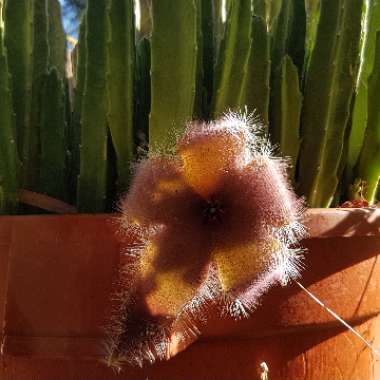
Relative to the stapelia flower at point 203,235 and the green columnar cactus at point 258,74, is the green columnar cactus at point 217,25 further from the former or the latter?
the stapelia flower at point 203,235

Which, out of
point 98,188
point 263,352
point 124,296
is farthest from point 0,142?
point 263,352

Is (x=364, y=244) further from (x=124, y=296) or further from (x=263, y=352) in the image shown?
(x=124, y=296)

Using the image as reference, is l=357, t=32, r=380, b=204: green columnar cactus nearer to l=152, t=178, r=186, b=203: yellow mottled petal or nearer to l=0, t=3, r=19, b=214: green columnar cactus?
l=152, t=178, r=186, b=203: yellow mottled petal

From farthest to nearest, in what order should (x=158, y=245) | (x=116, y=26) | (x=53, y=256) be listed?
1. (x=116, y=26)
2. (x=53, y=256)
3. (x=158, y=245)

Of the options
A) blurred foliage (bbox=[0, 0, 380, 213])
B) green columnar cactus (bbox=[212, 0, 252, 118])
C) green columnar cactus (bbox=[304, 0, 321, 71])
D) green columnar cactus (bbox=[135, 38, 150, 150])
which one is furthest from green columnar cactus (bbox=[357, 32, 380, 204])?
green columnar cactus (bbox=[135, 38, 150, 150])

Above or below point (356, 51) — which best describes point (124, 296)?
below
